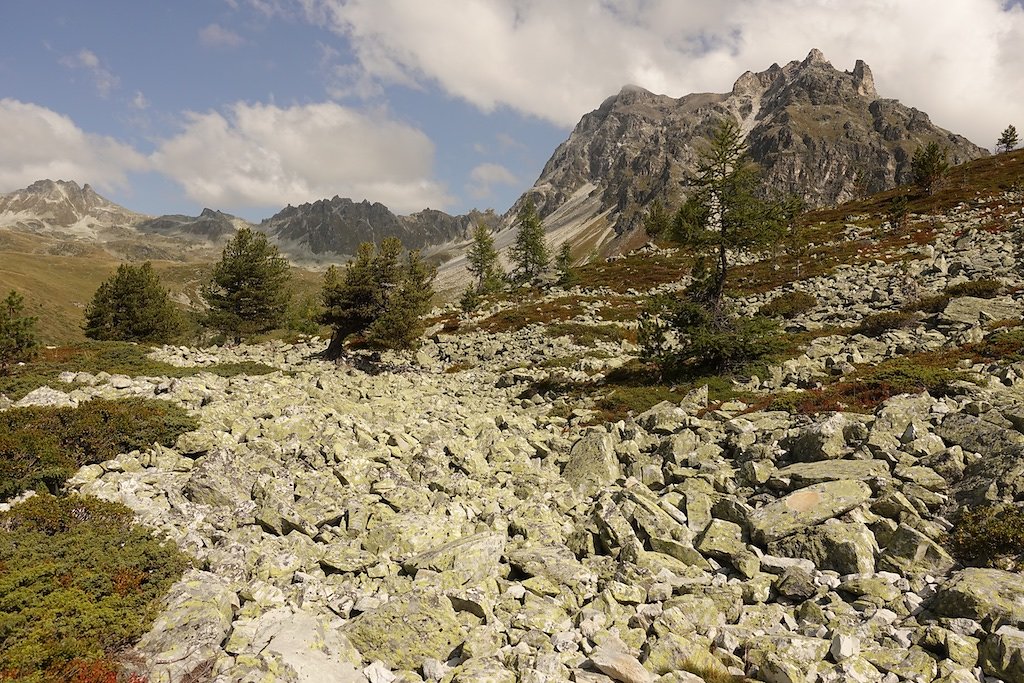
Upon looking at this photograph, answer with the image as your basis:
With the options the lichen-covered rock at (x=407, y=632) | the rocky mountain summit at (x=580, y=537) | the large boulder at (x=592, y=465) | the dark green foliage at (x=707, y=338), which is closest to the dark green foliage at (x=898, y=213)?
the dark green foliage at (x=707, y=338)

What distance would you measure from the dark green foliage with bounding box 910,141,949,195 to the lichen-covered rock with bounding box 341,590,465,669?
93301 mm

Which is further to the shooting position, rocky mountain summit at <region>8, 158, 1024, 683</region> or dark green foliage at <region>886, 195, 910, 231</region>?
dark green foliage at <region>886, 195, 910, 231</region>

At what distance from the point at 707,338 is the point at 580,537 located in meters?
14.4

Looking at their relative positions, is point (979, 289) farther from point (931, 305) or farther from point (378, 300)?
point (378, 300)

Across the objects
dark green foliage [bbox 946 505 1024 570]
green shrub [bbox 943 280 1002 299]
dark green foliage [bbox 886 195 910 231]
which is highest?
dark green foliage [bbox 886 195 910 231]

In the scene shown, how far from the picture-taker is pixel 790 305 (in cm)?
3812

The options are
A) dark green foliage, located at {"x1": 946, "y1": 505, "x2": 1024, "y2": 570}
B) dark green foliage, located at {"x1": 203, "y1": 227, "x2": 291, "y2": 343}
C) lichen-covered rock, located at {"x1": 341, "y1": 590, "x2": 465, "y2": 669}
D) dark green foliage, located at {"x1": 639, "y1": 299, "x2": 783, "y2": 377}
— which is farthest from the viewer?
dark green foliage, located at {"x1": 203, "y1": 227, "x2": 291, "y2": 343}

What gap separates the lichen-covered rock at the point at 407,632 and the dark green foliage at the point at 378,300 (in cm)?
2394

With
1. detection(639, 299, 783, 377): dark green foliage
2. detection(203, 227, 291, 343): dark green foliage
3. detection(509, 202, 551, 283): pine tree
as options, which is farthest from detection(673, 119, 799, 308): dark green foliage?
detection(509, 202, 551, 283): pine tree

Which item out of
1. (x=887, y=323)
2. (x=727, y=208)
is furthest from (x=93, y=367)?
(x=887, y=323)

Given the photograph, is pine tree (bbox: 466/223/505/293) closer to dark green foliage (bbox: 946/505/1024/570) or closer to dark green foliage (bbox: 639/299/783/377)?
dark green foliage (bbox: 639/299/783/377)

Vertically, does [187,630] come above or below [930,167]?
below

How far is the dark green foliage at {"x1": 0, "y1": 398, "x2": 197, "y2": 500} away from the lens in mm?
10047

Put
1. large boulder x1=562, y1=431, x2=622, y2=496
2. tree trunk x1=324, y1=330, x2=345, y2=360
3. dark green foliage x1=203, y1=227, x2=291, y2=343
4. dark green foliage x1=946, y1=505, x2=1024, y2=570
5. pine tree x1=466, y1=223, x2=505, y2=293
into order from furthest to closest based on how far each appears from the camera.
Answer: pine tree x1=466, y1=223, x2=505, y2=293 < dark green foliage x1=203, y1=227, x2=291, y2=343 < tree trunk x1=324, y1=330, x2=345, y2=360 < large boulder x1=562, y1=431, x2=622, y2=496 < dark green foliage x1=946, y1=505, x2=1024, y2=570
